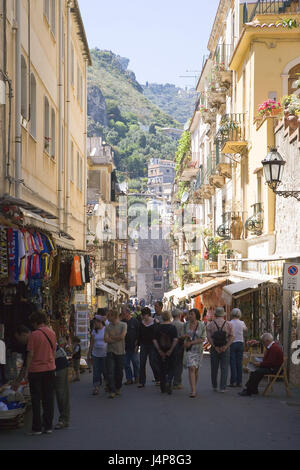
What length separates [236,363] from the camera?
16.6 metres

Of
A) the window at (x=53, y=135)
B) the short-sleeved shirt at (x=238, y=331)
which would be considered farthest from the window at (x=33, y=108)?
the short-sleeved shirt at (x=238, y=331)

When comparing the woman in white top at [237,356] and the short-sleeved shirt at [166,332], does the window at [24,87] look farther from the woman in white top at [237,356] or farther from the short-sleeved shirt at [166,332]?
the woman in white top at [237,356]

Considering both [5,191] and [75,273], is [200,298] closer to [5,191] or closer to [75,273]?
[75,273]

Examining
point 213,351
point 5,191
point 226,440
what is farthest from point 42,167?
point 226,440

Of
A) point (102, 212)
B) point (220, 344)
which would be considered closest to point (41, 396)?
point (220, 344)

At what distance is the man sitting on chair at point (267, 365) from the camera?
48.4 ft

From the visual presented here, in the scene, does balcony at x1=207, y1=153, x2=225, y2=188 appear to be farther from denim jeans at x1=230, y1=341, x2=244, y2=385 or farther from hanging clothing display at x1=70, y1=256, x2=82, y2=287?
denim jeans at x1=230, y1=341, x2=244, y2=385

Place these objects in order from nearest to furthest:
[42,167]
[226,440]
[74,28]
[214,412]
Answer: [226,440] → [214,412] → [42,167] → [74,28]

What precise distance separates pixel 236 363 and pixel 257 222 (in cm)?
766

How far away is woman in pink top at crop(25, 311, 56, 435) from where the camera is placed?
396 inches

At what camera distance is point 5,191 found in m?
12.8

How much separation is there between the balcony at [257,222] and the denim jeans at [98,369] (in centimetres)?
936

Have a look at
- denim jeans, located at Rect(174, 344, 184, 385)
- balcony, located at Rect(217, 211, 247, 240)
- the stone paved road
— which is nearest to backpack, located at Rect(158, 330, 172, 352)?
denim jeans, located at Rect(174, 344, 184, 385)

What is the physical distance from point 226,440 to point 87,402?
182 inches
